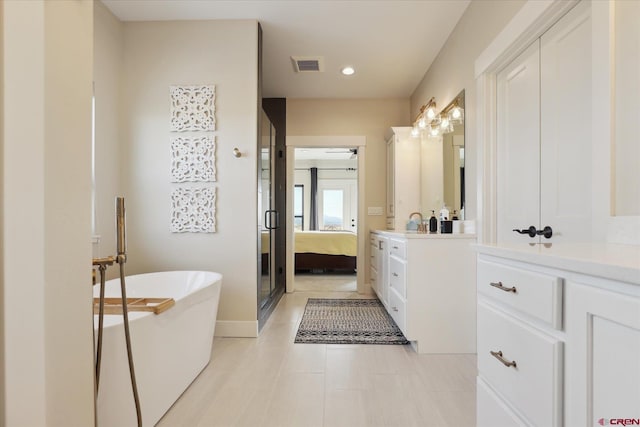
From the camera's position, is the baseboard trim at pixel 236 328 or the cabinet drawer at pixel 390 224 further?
the cabinet drawer at pixel 390 224

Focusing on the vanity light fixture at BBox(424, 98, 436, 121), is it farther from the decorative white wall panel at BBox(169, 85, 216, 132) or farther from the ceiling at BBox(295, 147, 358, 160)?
the ceiling at BBox(295, 147, 358, 160)

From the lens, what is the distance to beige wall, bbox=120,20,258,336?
9.34 ft

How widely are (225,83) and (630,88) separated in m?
2.60

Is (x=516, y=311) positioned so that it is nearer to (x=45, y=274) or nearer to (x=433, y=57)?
(x=45, y=274)

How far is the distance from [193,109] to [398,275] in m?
2.21

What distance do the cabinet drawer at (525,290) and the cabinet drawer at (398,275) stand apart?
146 cm

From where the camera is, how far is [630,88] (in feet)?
4.05

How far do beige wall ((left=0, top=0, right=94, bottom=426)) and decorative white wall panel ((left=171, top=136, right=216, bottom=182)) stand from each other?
6.52 ft

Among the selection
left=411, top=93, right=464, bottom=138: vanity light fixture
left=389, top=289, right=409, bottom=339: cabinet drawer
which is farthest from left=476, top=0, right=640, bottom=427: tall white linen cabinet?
left=389, top=289, right=409, bottom=339: cabinet drawer

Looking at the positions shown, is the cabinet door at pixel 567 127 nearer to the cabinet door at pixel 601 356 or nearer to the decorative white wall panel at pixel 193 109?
the cabinet door at pixel 601 356

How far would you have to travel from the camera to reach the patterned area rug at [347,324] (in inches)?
109

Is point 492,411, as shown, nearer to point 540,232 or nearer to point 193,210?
point 540,232

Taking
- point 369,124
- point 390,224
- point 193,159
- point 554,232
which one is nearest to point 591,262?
point 554,232

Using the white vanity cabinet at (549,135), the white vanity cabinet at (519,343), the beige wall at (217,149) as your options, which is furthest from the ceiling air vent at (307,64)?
the white vanity cabinet at (519,343)
